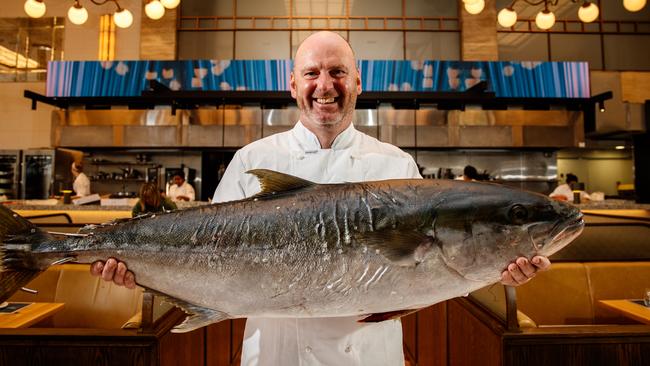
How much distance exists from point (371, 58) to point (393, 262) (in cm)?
927

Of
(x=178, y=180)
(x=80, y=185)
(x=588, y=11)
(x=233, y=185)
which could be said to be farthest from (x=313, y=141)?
(x=80, y=185)

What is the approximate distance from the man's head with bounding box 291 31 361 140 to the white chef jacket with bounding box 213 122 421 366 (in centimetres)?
12

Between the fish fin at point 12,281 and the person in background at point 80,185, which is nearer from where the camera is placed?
the fish fin at point 12,281

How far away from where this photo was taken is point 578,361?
87.4 inches

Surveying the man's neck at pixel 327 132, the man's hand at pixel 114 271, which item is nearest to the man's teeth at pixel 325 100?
the man's neck at pixel 327 132

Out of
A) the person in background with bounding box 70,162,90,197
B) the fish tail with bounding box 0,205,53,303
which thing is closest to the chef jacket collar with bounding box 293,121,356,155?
the fish tail with bounding box 0,205,53,303

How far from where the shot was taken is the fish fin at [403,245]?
1.05 metres

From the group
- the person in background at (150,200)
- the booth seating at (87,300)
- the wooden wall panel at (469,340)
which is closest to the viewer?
the wooden wall panel at (469,340)

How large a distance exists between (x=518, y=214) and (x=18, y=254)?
1434mm

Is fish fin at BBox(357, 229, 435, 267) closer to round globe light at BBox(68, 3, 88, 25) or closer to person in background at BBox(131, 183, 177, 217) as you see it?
person in background at BBox(131, 183, 177, 217)

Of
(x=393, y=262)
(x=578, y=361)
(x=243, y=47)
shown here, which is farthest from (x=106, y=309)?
(x=243, y=47)

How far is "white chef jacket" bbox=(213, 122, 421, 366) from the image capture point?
4.68ft

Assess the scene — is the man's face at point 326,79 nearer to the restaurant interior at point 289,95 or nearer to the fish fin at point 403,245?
the fish fin at point 403,245

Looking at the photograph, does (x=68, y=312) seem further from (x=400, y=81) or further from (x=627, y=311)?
(x=400, y=81)
